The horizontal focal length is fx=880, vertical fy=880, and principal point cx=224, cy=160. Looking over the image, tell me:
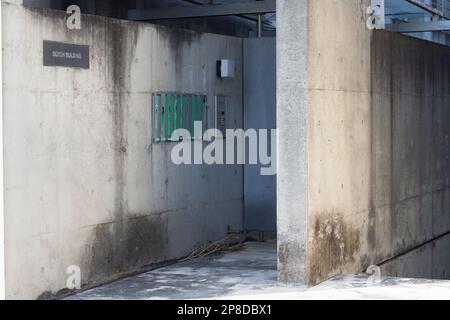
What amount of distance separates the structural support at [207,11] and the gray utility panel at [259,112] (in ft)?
2.51

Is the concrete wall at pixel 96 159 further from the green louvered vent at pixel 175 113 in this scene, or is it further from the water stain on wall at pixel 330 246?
the water stain on wall at pixel 330 246

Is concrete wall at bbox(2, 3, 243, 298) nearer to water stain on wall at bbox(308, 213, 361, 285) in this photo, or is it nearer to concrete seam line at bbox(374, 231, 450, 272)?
water stain on wall at bbox(308, 213, 361, 285)

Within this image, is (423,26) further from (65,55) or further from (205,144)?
(65,55)

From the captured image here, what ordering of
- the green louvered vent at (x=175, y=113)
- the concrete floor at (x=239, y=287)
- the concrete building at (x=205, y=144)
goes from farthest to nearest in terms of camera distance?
1. the green louvered vent at (x=175, y=113)
2. the concrete floor at (x=239, y=287)
3. the concrete building at (x=205, y=144)

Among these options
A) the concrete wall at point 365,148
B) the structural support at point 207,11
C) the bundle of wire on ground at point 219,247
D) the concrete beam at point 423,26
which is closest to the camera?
the concrete wall at point 365,148

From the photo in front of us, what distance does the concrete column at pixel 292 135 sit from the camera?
26.0 ft

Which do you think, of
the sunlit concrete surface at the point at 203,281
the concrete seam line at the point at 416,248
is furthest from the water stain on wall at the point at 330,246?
the concrete seam line at the point at 416,248

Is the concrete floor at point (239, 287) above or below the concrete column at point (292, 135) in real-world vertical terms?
below

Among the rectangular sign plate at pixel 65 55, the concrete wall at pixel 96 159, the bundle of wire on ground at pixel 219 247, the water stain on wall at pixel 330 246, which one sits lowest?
the bundle of wire on ground at pixel 219 247

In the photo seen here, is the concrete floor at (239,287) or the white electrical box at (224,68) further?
the white electrical box at (224,68)

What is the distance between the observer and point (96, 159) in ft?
26.6
